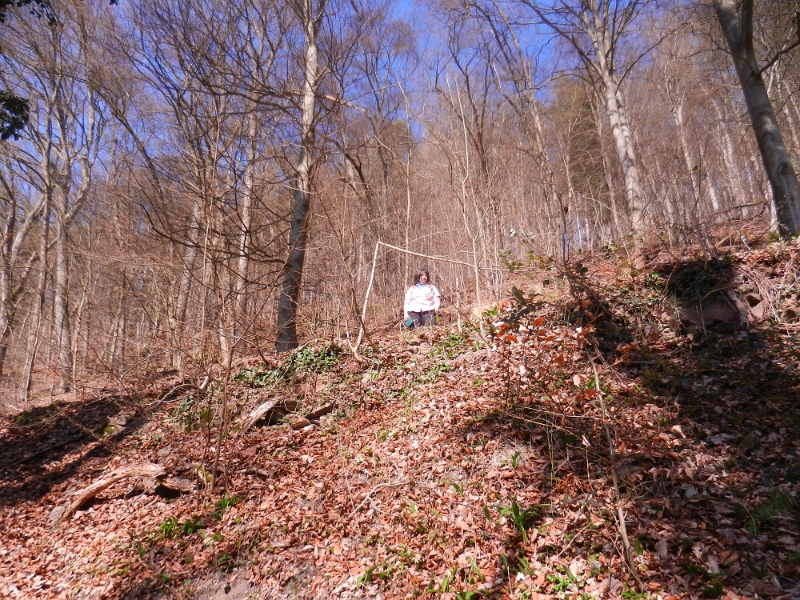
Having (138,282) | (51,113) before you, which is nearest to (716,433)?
(138,282)

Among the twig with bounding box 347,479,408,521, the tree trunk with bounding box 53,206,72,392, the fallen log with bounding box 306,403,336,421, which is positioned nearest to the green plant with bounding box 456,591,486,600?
the twig with bounding box 347,479,408,521

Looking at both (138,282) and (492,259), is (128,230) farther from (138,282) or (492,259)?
(492,259)

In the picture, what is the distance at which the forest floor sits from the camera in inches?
115

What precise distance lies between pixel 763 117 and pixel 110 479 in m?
9.07

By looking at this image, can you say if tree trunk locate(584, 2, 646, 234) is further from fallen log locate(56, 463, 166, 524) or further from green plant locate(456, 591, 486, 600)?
fallen log locate(56, 463, 166, 524)

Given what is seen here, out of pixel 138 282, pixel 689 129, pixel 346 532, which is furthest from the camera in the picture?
pixel 689 129

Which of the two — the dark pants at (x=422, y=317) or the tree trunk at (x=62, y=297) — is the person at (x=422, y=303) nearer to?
the dark pants at (x=422, y=317)

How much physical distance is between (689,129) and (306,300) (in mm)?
13309

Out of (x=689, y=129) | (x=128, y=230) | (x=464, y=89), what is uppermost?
(x=689, y=129)

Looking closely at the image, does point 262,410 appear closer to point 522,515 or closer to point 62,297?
point 522,515

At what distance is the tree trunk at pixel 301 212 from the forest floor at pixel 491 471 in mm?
1008

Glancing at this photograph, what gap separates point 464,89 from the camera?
285 inches

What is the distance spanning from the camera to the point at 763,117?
18.5ft

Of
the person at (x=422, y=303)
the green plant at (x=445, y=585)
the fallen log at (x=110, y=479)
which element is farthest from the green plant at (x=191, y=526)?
the person at (x=422, y=303)
